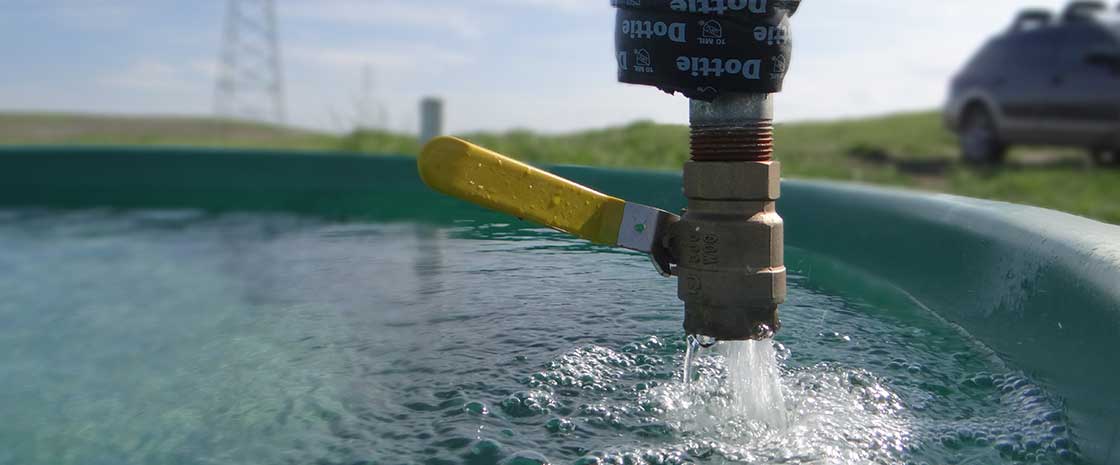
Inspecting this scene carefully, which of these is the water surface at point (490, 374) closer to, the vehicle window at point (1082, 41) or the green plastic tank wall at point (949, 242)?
the green plastic tank wall at point (949, 242)

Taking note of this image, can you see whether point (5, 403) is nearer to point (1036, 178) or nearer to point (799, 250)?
point (799, 250)

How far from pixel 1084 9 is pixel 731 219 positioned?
867 centimetres

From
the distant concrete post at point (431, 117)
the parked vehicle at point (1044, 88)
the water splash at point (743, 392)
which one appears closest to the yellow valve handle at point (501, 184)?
the water splash at point (743, 392)

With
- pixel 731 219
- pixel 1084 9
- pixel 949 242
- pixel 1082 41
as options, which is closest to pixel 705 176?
pixel 731 219

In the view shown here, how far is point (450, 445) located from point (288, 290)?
1449 mm

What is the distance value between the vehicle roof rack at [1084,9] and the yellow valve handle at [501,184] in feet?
28.7

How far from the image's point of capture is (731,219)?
1580 millimetres

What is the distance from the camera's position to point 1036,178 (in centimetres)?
768

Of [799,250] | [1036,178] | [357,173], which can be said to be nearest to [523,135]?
[357,173]

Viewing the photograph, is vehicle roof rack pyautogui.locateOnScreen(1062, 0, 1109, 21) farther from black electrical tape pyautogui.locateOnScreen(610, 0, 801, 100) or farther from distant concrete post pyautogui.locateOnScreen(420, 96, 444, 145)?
black electrical tape pyautogui.locateOnScreen(610, 0, 801, 100)

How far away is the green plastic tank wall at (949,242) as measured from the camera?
1.67m

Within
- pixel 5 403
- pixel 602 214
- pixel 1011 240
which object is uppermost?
pixel 602 214

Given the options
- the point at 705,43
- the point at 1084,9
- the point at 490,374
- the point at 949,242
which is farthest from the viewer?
the point at 1084,9

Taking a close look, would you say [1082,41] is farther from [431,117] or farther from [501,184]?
[501,184]
